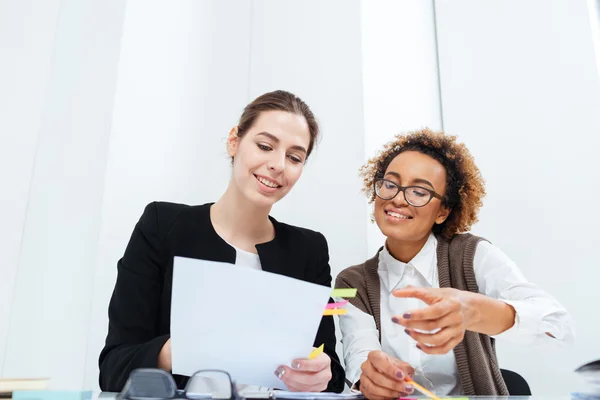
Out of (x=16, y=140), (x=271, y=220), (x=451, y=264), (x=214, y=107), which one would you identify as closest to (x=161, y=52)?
(x=214, y=107)

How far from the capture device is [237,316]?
2.31 ft

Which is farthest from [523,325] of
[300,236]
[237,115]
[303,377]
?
[237,115]

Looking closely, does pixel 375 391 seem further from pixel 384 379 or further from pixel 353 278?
pixel 353 278

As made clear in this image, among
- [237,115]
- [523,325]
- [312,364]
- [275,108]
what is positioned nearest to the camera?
[312,364]

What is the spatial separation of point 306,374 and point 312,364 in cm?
4

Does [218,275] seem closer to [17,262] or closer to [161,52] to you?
[17,262]

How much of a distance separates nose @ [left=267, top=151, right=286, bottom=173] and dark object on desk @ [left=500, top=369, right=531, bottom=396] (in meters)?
0.86

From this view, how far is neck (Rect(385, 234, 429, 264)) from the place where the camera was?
1.46 meters

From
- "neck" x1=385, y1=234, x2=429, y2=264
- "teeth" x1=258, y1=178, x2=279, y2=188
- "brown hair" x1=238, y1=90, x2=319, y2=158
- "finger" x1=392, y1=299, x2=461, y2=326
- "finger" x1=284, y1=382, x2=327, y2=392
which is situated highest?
"brown hair" x1=238, y1=90, x2=319, y2=158

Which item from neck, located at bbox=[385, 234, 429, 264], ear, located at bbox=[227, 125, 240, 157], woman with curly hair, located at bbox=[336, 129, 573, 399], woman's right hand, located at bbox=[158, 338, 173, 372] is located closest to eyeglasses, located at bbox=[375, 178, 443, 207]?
woman with curly hair, located at bbox=[336, 129, 573, 399]

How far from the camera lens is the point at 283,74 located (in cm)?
201

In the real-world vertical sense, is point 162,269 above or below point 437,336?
above

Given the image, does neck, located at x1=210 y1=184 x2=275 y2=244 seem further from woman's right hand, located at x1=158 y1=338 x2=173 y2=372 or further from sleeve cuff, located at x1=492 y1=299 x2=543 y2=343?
sleeve cuff, located at x1=492 y1=299 x2=543 y2=343

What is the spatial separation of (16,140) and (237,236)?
2.56 feet
